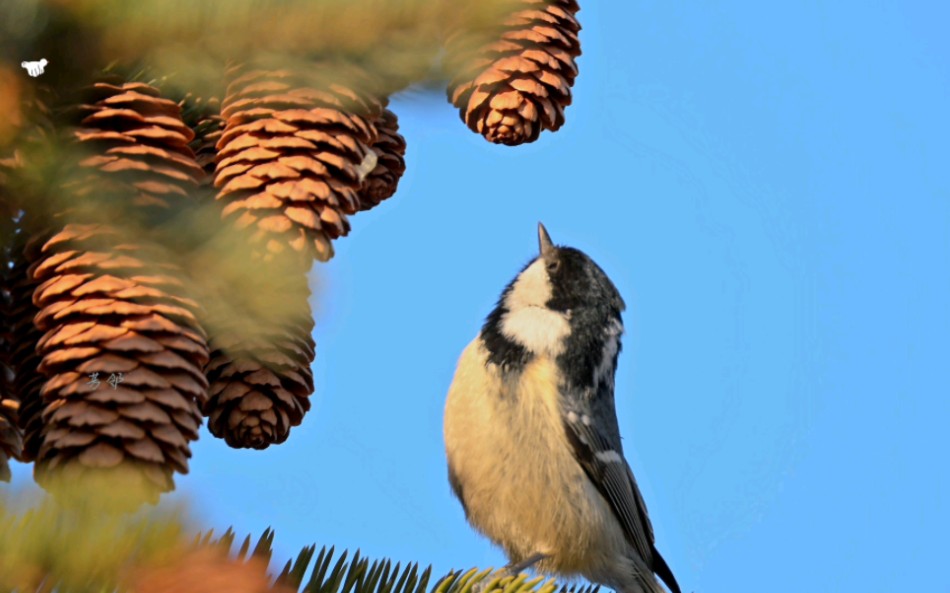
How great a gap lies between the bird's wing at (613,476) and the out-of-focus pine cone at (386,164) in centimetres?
168

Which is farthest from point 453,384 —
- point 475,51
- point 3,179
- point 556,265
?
point 3,179

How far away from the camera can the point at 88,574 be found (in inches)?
33.2

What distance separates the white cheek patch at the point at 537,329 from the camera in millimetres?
3684

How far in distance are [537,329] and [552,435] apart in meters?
0.36

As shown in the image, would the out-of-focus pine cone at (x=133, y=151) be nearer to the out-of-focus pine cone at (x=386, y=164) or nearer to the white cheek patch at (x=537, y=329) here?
the out-of-focus pine cone at (x=386, y=164)

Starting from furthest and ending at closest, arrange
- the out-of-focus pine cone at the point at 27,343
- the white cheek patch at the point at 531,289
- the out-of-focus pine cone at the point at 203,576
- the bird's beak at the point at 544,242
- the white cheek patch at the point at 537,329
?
the bird's beak at the point at 544,242
the white cheek patch at the point at 531,289
the white cheek patch at the point at 537,329
the out-of-focus pine cone at the point at 27,343
the out-of-focus pine cone at the point at 203,576

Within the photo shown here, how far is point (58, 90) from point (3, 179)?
0.16 meters

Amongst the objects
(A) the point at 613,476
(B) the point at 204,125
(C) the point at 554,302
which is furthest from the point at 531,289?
(B) the point at 204,125

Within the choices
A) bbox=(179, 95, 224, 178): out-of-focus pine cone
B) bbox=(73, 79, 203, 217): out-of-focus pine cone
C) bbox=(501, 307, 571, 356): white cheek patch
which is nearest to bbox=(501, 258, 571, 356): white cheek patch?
bbox=(501, 307, 571, 356): white cheek patch

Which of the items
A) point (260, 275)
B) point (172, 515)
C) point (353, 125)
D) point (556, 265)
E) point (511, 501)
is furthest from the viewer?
Answer: point (556, 265)

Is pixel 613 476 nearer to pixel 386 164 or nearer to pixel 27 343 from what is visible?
pixel 386 164

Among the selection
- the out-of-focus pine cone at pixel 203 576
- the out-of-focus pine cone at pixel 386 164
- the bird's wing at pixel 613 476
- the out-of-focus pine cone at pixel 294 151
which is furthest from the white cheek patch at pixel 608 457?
the out-of-focus pine cone at pixel 203 576

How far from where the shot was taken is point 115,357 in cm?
118

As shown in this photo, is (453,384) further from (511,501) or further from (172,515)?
(172,515)
